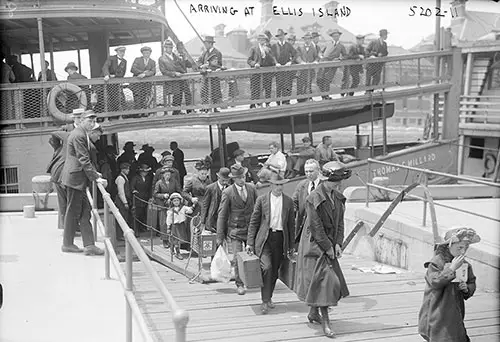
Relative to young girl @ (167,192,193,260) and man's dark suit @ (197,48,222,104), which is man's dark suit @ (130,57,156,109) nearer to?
man's dark suit @ (197,48,222,104)

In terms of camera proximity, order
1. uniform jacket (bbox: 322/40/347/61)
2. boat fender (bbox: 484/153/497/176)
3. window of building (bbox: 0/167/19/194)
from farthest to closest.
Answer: boat fender (bbox: 484/153/497/176) < uniform jacket (bbox: 322/40/347/61) < window of building (bbox: 0/167/19/194)

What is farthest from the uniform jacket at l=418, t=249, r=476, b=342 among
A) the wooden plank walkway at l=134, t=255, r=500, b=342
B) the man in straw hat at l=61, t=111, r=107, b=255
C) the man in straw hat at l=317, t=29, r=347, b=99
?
the man in straw hat at l=317, t=29, r=347, b=99

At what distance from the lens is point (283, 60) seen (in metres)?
13.7

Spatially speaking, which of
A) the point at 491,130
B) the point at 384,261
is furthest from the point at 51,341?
the point at 491,130

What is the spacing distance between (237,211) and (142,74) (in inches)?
228

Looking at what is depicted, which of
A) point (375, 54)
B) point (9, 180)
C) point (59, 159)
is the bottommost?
point (9, 180)

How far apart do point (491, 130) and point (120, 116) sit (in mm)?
14481

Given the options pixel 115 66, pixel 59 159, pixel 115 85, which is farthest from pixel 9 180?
pixel 59 159

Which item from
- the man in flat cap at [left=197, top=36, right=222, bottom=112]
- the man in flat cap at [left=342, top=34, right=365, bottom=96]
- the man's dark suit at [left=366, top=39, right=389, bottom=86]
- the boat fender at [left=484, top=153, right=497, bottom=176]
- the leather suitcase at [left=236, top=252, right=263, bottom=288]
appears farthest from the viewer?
the boat fender at [left=484, top=153, right=497, bottom=176]

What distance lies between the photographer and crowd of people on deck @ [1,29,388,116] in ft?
39.1

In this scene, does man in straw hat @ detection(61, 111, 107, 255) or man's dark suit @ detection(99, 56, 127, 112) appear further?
man's dark suit @ detection(99, 56, 127, 112)

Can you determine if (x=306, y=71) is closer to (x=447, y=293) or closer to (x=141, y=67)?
(x=141, y=67)

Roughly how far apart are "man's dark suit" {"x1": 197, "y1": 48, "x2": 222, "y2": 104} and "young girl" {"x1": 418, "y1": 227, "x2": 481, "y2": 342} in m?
8.85

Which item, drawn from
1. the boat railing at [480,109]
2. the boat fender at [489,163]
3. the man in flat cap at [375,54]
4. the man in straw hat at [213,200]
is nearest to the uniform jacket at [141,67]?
the man in straw hat at [213,200]
